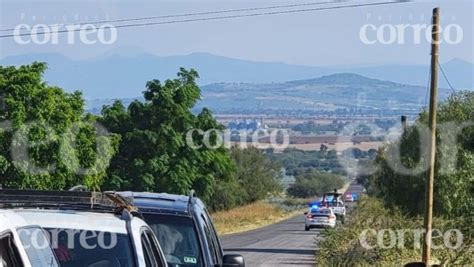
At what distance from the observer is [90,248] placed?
825 cm

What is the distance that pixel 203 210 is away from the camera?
11438 millimetres

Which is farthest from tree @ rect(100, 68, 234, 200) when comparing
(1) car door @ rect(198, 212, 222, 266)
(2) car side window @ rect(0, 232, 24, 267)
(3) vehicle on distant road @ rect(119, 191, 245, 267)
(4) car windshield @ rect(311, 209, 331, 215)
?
(2) car side window @ rect(0, 232, 24, 267)

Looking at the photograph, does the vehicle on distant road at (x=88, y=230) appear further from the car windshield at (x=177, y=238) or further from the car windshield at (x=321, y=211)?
the car windshield at (x=321, y=211)

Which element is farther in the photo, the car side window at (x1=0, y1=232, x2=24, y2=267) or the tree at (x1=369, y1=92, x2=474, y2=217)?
the tree at (x1=369, y1=92, x2=474, y2=217)

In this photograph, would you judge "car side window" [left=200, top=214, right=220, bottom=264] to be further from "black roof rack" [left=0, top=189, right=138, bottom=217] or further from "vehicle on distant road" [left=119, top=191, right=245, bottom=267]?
"black roof rack" [left=0, top=189, right=138, bottom=217]

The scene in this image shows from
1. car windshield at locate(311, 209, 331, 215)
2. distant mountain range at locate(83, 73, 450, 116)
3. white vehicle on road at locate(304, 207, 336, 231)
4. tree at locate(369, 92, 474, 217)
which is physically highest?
distant mountain range at locate(83, 73, 450, 116)

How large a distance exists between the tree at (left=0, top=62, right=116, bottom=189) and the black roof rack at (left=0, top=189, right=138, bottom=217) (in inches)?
1001

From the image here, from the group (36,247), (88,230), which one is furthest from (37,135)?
(36,247)

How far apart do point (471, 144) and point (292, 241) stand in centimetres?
1816

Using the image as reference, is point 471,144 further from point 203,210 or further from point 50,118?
point 203,210

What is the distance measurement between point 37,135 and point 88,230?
2650 centimetres

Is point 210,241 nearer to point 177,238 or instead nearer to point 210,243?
point 210,243

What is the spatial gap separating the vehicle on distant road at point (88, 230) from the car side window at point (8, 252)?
1706 mm

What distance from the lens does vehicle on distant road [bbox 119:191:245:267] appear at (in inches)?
415
